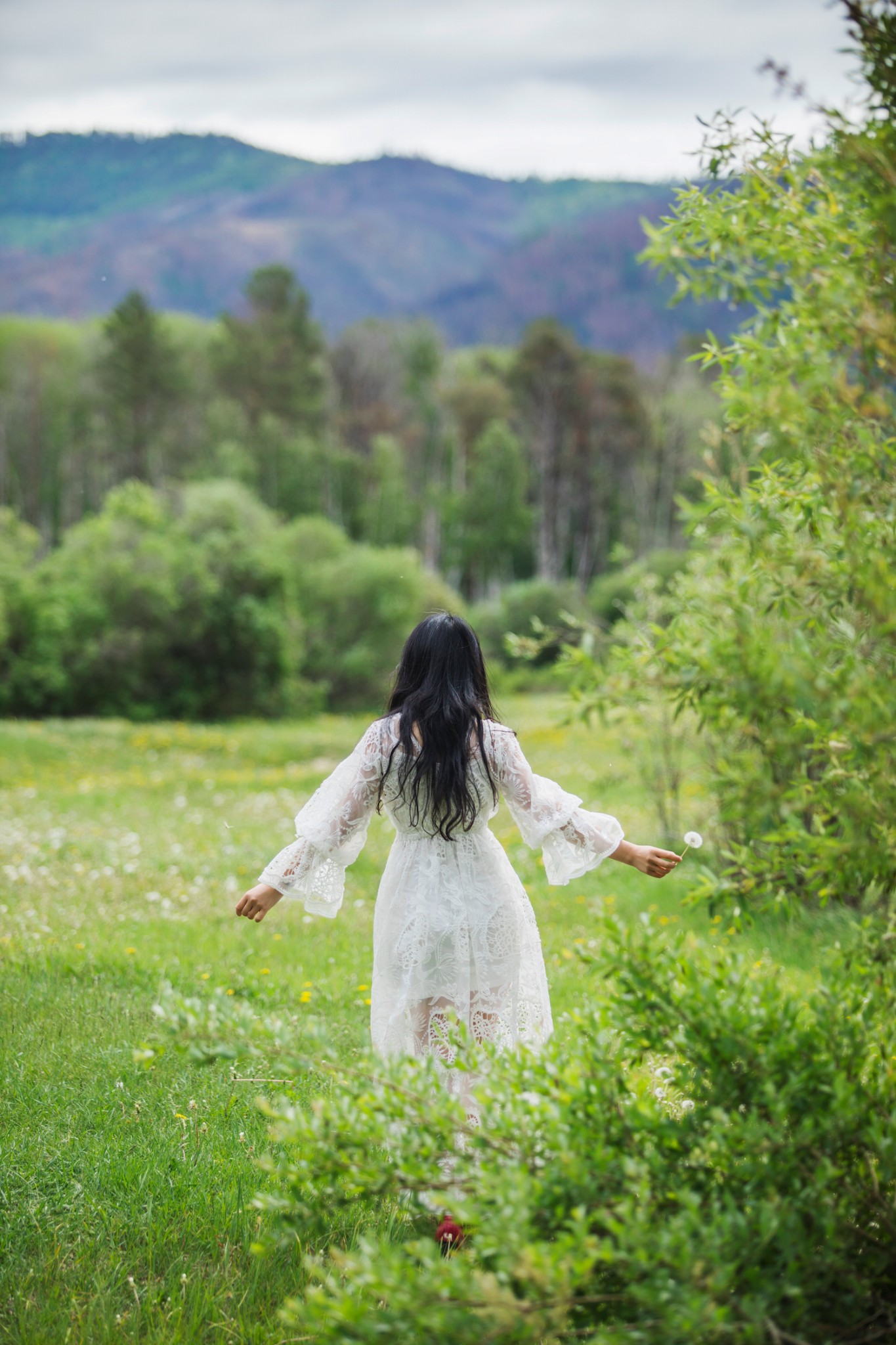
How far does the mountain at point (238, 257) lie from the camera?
91.0 m

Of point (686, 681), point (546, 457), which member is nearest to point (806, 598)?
point (686, 681)

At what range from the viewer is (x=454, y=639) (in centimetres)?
395


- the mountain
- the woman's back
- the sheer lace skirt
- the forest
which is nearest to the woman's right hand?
the sheer lace skirt

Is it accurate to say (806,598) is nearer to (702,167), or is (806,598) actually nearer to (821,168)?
(821,168)

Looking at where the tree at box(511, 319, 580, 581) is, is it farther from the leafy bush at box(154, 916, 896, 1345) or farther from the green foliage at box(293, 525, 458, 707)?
the leafy bush at box(154, 916, 896, 1345)

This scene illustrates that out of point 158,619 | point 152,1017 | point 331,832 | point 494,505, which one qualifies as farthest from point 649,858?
point 494,505

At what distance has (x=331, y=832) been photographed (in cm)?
389

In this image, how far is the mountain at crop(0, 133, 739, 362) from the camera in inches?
3583

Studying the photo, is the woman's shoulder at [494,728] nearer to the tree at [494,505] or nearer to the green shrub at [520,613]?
the green shrub at [520,613]

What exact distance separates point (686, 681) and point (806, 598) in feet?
1.59

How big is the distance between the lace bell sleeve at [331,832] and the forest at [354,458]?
30150 millimetres

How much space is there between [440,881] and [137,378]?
56.6m

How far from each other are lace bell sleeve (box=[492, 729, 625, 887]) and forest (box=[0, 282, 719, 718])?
3029 cm

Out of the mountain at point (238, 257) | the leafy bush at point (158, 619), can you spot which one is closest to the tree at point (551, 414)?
the mountain at point (238, 257)
